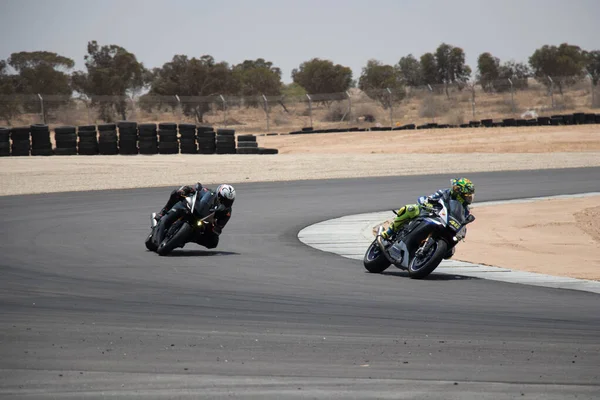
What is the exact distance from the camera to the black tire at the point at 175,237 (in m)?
14.6

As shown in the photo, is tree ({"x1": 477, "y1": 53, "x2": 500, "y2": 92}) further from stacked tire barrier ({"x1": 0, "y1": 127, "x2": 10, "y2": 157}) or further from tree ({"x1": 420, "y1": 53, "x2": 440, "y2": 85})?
stacked tire barrier ({"x1": 0, "y1": 127, "x2": 10, "y2": 157})

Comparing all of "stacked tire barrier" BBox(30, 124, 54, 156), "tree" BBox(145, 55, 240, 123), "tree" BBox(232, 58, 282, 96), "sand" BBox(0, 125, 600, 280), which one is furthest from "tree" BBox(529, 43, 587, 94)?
"stacked tire barrier" BBox(30, 124, 54, 156)

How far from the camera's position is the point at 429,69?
108875 mm

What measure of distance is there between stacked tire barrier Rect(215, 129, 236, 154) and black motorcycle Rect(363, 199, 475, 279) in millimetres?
28884

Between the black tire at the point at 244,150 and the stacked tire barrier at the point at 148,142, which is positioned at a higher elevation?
the stacked tire barrier at the point at 148,142

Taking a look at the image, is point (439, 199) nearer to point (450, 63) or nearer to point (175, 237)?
point (175, 237)

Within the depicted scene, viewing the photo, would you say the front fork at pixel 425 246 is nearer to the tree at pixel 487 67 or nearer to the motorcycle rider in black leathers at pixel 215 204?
the motorcycle rider in black leathers at pixel 215 204

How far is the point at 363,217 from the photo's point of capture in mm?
20875

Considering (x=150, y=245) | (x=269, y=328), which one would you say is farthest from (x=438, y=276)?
(x=150, y=245)

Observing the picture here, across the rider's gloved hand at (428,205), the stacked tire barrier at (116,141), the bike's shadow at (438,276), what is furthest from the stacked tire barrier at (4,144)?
the rider's gloved hand at (428,205)

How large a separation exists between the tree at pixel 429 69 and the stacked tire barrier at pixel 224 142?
6870 cm

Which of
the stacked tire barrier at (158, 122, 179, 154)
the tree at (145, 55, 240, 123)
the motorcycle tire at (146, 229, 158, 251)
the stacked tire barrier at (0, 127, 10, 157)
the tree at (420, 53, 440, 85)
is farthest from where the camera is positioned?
the tree at (420, 53, 440, 85)

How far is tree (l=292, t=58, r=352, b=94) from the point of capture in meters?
95.2

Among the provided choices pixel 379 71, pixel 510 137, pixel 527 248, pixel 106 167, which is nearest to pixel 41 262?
pixel 527 248
